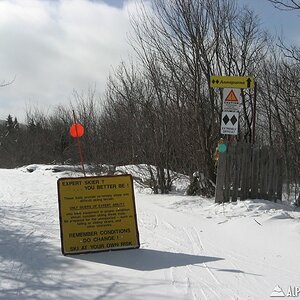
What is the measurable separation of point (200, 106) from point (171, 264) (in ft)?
26.0

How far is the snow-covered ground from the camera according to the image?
4719 mm

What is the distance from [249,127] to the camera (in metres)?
16.0

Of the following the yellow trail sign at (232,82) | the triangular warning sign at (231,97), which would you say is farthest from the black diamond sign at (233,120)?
the yellow trail sign at (232,82)

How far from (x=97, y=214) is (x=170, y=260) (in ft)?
4.50

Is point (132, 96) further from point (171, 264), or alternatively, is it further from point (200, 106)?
point (171, 264)

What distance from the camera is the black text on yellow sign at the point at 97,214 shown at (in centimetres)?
637

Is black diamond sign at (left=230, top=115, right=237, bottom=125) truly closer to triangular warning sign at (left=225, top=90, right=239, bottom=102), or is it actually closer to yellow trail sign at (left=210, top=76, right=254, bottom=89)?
triangular warning sign at (left=225, top=90, right=239, bottom=102)

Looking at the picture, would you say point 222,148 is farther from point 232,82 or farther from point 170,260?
point 170,260

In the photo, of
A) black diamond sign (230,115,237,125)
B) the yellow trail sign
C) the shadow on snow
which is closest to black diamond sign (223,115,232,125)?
black diamond sign (230,115,237,125)

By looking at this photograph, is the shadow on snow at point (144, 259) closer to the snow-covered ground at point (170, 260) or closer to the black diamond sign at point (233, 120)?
the snow-covered ground at point (170, 260)

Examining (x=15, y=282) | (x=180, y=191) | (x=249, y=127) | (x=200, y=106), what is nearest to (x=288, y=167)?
(x=249, y=127)

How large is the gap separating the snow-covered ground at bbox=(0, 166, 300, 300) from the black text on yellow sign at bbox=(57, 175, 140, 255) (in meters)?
0.19

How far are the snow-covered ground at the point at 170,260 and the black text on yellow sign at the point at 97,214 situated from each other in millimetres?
188

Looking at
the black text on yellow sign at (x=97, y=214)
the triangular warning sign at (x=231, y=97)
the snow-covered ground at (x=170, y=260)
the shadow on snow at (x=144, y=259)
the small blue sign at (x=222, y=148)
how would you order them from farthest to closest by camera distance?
the triangular warning sign at (x=231, y=97)
the small blue sign at (x=222, y=148)
the black text on yellow sign at (x=97, y=214)
the shadow on snow at (x=144, y=259)
the snow-covered ground at (x=170, y=260)
